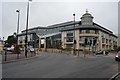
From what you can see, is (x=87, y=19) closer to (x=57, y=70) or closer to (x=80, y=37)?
(x=80, y=37)

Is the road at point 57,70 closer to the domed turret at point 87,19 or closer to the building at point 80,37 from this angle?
the building at point 80,37

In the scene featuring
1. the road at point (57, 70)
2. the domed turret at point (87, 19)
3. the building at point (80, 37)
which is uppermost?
the domed turret at point (87, 19)

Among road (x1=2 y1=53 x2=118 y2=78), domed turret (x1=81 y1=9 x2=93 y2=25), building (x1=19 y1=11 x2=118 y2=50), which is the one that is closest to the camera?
road (x1=2 y1=53 x2=118 y2=78)

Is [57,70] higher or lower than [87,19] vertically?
lower

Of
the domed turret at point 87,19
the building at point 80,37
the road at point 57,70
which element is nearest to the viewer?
the road at point 57,70

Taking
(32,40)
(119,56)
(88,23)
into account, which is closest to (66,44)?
(88,23)

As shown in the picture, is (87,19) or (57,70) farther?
(87,19)

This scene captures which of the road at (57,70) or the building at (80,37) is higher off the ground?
the building at (80,37)

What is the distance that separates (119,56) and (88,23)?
200 ft

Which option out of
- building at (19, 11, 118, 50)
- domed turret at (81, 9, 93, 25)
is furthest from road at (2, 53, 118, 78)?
domed turret at (81, 9, 93, 25)

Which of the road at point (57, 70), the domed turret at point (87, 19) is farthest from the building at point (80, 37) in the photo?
the road at point (57, 70)

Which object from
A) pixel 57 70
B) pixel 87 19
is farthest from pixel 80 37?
pixel 57 70

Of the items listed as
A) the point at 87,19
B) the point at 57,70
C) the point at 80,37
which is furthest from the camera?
the point at 87,19

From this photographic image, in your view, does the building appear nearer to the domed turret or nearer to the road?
the domed turret
